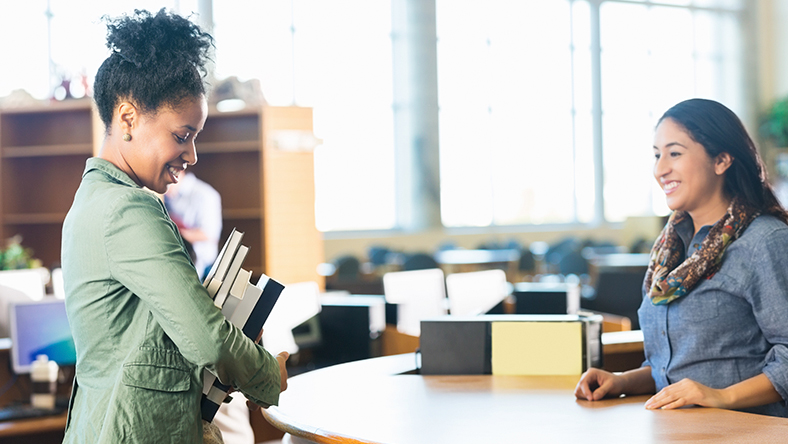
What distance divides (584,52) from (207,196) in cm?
957

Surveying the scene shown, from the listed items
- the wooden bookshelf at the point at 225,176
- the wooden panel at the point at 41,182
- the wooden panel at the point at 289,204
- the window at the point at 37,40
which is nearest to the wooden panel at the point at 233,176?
the wooden bookshelf at the point at 225,176

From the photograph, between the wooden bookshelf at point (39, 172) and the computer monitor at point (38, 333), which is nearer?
the computer monitor at point (38, 333)

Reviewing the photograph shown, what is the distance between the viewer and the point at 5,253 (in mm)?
5301

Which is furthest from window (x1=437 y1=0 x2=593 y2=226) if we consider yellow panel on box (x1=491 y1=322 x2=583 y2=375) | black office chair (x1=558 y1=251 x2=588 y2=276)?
yellow panel on box (x1=491 y1=322 x2=583 y2=375)

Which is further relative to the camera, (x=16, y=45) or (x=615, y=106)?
(x=615, y=106)

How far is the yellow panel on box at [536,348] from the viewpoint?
2.07 metres

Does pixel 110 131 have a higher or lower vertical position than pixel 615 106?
lower

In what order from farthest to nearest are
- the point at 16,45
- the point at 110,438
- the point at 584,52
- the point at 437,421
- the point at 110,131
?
the point at 584,52 < the point at 16,45 < the point at 437,421 < the point at 110,131 < the point at 110,438

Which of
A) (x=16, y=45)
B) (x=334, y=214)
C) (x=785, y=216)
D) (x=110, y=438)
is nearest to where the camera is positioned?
(x=110, y=438)

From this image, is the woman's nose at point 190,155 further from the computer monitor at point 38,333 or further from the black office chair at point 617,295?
the black office chair at point 617,295

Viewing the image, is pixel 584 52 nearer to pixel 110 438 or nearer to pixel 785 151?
pixel 785 151

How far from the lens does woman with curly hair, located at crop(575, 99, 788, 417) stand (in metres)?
1.69

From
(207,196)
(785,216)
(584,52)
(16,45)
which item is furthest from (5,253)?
(584,52)

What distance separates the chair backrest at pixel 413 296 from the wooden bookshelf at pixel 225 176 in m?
1.61
